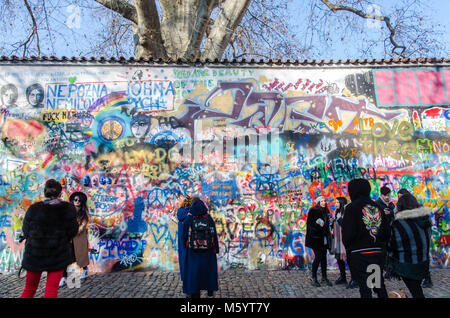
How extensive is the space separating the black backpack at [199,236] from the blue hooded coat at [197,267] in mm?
74

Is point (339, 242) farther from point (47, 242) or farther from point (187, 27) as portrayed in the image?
point (187, 27)

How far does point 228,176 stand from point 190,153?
3.17 ft

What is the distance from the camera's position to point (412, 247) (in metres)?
3.55

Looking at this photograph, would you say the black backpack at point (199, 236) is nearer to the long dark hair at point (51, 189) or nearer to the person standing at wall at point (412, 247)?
the long dark hair at point (51, 189)

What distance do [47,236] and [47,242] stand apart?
0.07 meters

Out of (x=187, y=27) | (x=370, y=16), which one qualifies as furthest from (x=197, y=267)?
(x=370, y=16)

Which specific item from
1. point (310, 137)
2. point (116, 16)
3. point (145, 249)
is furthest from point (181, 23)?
point (145, 249)

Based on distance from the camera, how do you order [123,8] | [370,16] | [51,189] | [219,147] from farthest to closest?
1. [370,16]
2. [123,8]
3. [219,147]
4. [51,189]

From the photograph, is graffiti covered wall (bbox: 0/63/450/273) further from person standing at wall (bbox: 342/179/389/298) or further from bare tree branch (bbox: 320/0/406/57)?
bare tree branch (bbox: 320/0/406/57)

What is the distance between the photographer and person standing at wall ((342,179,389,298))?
3553 millimetres

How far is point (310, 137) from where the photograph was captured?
262 inches

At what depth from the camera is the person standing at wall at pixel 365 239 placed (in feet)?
11.7

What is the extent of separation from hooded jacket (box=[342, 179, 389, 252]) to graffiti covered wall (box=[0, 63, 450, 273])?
9.15ft
